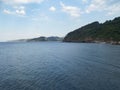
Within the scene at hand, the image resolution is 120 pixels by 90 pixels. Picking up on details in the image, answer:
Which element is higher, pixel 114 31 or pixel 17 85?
pixel 114 31

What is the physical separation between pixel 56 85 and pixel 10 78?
10192mm

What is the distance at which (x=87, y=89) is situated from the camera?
2627 centimetres

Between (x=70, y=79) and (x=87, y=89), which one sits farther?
(x=70, y=79)

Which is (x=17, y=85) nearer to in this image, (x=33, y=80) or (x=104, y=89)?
(x=33, y=80)

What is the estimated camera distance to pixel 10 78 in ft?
108

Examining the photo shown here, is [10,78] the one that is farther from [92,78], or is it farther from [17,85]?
[92,78]

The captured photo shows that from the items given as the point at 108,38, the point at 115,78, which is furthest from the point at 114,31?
the point at 115,78

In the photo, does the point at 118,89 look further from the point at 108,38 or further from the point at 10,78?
the point at 108,38

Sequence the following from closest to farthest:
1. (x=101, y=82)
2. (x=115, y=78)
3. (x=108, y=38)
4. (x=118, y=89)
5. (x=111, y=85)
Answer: (x=118, y=89)
(x=111, y=85)
(x=101, y=82)
(x=115, y=78)
(x=108, y=38)

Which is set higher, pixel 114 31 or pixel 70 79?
pixel 114 31

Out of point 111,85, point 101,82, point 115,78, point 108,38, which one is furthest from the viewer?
point 108,38

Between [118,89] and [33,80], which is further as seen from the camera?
[33,80]

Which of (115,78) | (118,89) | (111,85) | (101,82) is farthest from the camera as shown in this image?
(115,78)

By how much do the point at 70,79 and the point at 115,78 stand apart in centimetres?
854
